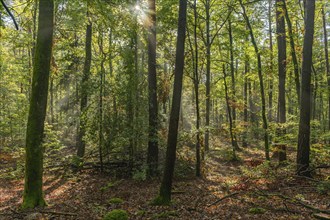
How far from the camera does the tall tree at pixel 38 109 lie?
7.63m

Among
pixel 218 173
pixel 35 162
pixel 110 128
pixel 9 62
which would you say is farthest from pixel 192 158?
pixel 9 62

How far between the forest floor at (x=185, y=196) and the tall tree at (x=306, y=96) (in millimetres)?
636

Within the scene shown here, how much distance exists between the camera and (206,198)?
9055mm

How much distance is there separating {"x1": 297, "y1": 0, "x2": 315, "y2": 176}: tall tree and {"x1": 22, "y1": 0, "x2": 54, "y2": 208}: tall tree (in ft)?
29.3

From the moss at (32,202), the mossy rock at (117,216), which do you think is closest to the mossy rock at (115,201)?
the mossy rock at (117,216)

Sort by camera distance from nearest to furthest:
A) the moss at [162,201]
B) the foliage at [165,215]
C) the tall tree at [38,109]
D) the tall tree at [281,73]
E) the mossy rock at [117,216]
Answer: the mossy rock at [117,216], the foliage at [165,215], the tall tree at [38,109], the moss at [162,201], the tall tree at [281,73]

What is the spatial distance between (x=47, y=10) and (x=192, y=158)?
9147 millimetres

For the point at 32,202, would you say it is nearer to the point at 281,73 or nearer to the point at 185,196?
the point at 185,196

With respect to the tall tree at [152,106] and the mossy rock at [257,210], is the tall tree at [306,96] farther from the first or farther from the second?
the tall tree at [152,106]

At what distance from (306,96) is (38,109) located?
935cm

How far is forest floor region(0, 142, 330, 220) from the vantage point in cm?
708

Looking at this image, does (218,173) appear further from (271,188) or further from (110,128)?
→ (110,128)

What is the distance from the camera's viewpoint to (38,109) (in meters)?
7.69

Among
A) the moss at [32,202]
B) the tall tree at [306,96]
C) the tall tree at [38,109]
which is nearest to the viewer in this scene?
the moss at [32,202]
